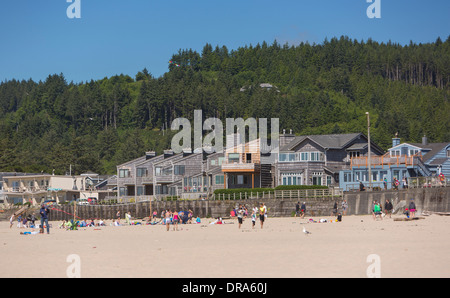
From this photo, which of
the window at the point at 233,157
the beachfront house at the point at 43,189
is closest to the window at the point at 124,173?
the beachfront house at the point at 43,189

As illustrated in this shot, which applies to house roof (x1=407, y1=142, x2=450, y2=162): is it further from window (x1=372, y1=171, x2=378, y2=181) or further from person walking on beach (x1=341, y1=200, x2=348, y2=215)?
person walking on beach (x1=341, y1=200, x2=348, y2=215)

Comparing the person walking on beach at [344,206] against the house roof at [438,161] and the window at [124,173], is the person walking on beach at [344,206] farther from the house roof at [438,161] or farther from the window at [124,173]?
the window at [124,173]

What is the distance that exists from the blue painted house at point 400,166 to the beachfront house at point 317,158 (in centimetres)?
265

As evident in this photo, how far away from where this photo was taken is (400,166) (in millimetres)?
62531

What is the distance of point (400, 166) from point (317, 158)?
10615 mm

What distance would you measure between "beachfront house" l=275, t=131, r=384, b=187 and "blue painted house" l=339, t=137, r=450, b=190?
104 inches

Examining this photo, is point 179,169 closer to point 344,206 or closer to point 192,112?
point 344,206

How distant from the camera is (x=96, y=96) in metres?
199

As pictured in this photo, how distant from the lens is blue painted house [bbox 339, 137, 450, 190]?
6253 cm

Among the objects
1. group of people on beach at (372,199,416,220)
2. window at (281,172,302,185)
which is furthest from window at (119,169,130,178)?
group of people on beach at (372,199,416,220)

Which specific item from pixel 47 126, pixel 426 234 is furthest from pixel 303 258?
pixel 47 126

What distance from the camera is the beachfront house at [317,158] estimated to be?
69938 millimetres
